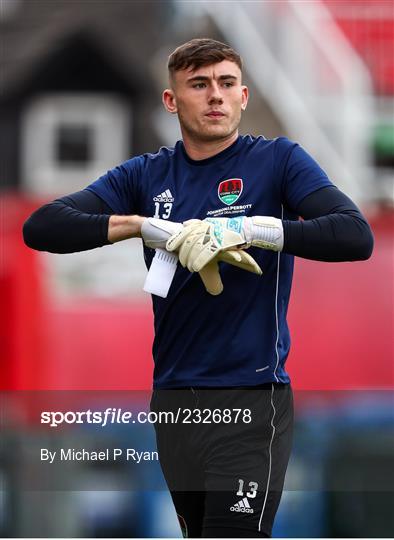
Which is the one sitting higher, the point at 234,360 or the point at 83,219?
the point at 83,219

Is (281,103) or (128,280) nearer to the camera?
(128,280)

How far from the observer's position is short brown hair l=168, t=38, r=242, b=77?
4.64 metres

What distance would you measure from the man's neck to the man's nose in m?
0.14

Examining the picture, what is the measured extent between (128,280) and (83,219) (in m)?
4.25

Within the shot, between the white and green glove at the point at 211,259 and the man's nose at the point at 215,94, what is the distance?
1.49 feet

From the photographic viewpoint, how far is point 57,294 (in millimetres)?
8617

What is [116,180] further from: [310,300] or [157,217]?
[310,300]

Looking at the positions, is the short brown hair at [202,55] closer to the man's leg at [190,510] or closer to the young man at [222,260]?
the young man at [222,260]

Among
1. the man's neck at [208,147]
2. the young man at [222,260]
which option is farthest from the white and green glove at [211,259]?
the man's neck at [208,147]

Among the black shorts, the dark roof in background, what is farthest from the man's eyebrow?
the dark roof in background

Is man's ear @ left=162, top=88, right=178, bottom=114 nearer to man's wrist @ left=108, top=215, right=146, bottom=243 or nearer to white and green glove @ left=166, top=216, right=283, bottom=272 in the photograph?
man's wrist @ left=108, top=215, right=146, bottom=243

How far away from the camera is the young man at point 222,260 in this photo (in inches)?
172

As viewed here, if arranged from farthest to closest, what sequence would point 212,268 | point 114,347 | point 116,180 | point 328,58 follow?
1. point 328,58
2. point 114,347
3. point 116,180
4. point 212,268

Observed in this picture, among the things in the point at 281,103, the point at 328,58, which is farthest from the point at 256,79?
the point at 328,58
